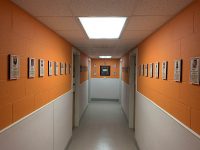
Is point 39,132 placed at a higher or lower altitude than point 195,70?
lower

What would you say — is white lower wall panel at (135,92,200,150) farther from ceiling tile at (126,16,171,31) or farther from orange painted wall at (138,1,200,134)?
ceiling tile at (126,16,171,31)

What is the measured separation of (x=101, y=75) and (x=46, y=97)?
794 centimetres

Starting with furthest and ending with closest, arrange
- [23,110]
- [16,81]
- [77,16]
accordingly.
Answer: [77,16] → [23,110] → [16,81]

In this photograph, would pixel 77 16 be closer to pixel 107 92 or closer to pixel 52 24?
pixel 52 24

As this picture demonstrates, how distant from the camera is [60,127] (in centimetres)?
349

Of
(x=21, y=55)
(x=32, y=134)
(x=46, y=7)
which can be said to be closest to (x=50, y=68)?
(x=21, y=55)

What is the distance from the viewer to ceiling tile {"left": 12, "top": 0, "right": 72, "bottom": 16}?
1658mm

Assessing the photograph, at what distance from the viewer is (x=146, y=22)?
2.29 m

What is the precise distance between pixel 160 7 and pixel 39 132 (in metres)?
2.05

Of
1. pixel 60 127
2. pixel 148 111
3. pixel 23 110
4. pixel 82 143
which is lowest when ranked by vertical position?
pixel 82 143

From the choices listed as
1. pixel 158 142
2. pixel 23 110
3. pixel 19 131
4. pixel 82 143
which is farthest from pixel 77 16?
pixel 82 143

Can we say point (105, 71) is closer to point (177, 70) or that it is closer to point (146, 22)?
point (146, 22)

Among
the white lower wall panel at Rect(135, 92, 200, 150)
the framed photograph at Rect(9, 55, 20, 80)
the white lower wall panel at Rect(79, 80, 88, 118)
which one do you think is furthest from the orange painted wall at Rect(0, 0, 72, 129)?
the white lower wall panel at Rect(79, 80, 88, 118)

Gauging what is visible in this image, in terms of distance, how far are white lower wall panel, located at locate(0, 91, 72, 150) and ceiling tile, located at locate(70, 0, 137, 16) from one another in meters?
1.28
